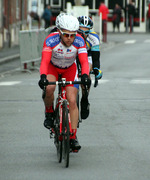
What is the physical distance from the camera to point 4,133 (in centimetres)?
938

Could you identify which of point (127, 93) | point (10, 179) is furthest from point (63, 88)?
point (127, 93)

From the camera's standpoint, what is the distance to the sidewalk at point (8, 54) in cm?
2369

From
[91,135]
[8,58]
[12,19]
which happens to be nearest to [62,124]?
[91,135]

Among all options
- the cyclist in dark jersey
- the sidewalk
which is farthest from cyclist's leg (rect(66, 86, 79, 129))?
the sidewalk

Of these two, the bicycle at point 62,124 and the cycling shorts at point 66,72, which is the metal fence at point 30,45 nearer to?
the cycling shorts at point 66,72

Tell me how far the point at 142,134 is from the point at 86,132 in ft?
2.70

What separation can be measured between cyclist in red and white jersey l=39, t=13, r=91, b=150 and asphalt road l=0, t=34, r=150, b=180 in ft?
1.53

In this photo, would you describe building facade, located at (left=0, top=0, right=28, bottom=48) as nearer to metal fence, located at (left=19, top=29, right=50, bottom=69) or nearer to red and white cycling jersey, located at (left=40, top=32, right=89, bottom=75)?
metal fence, located at (left=19, top=29, right=50, bottom=69)

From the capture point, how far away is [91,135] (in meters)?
9.16

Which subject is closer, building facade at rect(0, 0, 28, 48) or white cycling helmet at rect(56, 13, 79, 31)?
white cycling helmet at rect(56, 13, 79, 31)

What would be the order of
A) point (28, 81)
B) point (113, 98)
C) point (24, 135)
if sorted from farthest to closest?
point (28, 81) < point (113, 98) < point (24, 135)

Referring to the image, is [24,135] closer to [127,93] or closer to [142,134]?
[142,134]

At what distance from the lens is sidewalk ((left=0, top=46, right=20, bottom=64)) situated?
933 inches

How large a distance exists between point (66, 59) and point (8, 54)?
60.7ft
